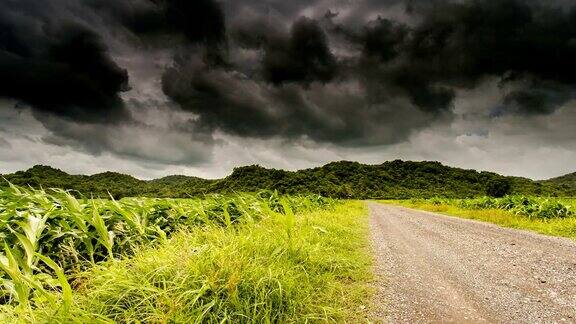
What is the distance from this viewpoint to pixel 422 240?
11117 mm

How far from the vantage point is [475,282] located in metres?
5.98

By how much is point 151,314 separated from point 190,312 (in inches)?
13.0

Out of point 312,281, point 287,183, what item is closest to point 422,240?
point 312,281

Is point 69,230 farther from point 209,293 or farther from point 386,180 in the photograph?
point 386,180

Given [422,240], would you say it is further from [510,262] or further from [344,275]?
[344,275]

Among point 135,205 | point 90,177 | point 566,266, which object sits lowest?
point 566,266

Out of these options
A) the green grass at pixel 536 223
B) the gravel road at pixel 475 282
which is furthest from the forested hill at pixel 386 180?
the gravel road at pixel 475 282

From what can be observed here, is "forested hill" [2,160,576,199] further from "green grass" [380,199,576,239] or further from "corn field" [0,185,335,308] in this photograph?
"corn field" [0,185,335,308]

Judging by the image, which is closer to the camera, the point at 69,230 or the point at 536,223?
the point at 69,230

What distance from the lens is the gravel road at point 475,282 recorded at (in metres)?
4.45

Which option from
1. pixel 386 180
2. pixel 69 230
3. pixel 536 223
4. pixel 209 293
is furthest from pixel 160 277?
pixel 386 180

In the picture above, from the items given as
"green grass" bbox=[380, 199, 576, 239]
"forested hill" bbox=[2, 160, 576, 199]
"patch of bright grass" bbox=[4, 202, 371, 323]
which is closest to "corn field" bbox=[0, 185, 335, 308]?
"patch of bright grass" bbox=[4, 202, 371, 323]

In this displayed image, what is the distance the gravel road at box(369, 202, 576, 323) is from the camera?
4.45 meters

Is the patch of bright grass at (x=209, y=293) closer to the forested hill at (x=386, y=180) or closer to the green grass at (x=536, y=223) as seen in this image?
the green grass at (x=536, y=223)
